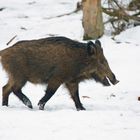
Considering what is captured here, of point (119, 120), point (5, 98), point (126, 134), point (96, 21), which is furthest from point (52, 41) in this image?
point (96, 21)

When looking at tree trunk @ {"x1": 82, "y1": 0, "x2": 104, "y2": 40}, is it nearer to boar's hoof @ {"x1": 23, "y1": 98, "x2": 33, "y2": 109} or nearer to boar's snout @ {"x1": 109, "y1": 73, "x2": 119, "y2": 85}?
boar's snout @ {"x1": 109, "y1": 73, "x2": 119, "y2": 85}

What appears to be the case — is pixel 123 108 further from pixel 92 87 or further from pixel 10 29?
pixel 10 29

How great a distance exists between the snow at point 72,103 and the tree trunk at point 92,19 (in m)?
0.26

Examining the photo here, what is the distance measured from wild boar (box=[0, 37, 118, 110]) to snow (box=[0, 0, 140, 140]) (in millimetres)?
378

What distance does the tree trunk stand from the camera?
14875 millimetres

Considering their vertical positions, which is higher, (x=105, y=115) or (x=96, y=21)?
(x=105, y=115)

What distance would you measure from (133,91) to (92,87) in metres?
0.80

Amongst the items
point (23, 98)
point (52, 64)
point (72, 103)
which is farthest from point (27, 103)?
point (72, 103)

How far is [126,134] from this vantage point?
22.6 feet

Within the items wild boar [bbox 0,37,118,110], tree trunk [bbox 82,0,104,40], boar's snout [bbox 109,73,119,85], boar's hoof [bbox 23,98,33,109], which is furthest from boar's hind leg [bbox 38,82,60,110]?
tree trunk [bbox 82,0,104,40]

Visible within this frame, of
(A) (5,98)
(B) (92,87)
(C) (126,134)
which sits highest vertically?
(C) (126,134)

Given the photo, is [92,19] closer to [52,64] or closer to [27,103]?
[52,64]

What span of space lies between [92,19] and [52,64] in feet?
20.9

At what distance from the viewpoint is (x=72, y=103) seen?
9.51 metres
